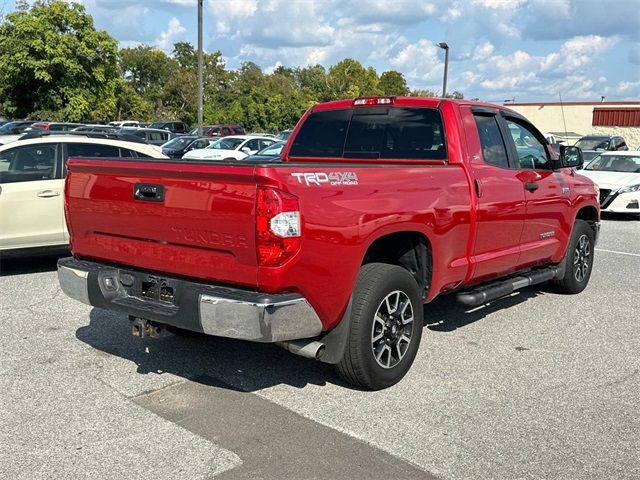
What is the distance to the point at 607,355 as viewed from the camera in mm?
5422

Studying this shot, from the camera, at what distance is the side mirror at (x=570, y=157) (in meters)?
6.71

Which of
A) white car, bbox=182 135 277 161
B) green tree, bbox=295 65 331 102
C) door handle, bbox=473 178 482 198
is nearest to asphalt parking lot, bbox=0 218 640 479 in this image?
door handle, bbox=473 178 482 198

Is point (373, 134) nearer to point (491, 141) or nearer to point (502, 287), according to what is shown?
point (491, 141)

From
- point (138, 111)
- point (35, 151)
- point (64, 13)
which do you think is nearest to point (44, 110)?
point (64, 13)

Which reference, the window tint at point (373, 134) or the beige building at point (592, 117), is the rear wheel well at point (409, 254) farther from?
the beige building at point (592, 117)

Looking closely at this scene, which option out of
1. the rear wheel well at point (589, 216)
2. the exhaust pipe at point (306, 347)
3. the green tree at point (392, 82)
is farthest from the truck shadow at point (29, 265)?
the green tree at point (392, 82)

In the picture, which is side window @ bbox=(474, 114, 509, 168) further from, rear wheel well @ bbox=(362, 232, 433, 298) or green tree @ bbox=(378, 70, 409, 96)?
green tree @ bbox=(378, 70, 409, 96)

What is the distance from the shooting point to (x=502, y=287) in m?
5.70

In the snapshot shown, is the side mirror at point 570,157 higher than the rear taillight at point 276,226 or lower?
higher

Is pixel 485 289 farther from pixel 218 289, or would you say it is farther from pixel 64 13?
pixel 64 13

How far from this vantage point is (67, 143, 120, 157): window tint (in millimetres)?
8227

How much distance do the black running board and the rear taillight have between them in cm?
209

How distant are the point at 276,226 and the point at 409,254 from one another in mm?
1547

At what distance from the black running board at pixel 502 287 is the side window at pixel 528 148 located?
1006 millimetres
